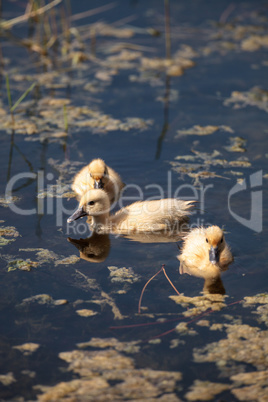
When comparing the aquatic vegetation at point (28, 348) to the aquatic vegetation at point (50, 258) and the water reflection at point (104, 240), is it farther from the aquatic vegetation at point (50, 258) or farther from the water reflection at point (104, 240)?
the water reflection at point (104, 240)

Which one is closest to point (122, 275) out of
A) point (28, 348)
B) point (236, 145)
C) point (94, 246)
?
point (94, 246)

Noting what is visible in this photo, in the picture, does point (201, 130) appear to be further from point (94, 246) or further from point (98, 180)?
point (94, 246)

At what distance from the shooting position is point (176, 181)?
21.1 ft

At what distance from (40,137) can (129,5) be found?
15.5 feet

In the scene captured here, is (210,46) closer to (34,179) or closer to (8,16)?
(8,16)

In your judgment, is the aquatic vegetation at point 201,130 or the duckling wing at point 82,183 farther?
the aquatic vegetation at point 201,130

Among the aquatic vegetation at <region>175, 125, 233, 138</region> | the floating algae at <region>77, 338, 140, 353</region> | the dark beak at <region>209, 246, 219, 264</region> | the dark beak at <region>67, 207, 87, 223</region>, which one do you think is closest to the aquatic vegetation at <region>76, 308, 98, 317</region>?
the floating algae at <region>77, 338, 140, 353</region>

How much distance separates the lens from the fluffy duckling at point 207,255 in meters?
4.93

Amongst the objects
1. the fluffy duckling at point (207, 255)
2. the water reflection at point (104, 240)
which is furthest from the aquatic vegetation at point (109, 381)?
the water reflection at point (104, 240)

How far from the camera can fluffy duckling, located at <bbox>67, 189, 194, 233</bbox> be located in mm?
5598

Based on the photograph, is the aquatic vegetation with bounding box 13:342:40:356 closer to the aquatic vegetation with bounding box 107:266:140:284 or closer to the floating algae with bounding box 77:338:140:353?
the floating algae with bounding box 77:338:140:353

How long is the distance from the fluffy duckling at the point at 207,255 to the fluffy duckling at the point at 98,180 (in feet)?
4.56

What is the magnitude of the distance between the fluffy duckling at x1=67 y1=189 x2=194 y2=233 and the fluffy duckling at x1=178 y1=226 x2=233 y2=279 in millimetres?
475

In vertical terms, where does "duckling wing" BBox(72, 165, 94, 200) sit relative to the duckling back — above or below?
above
